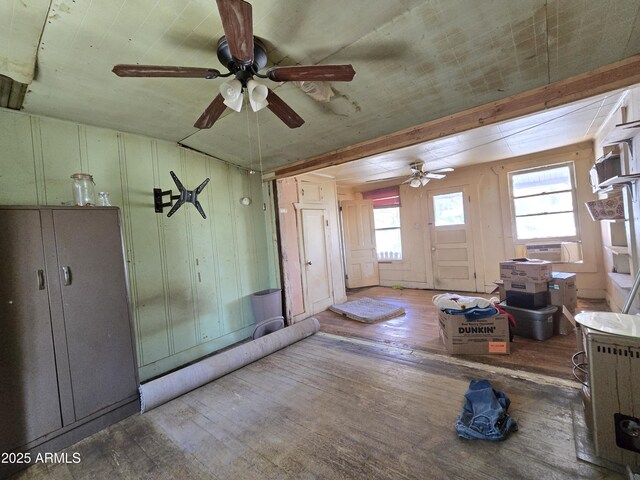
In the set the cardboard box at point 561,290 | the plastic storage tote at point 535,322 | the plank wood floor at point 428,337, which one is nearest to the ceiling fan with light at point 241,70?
the plank wood floor at point 428,337

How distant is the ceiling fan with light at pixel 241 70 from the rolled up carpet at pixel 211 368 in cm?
235

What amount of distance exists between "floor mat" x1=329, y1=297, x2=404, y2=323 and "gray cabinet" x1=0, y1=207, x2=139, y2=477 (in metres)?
3.00

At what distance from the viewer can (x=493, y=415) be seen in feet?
6.12

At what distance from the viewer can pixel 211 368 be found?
278cm

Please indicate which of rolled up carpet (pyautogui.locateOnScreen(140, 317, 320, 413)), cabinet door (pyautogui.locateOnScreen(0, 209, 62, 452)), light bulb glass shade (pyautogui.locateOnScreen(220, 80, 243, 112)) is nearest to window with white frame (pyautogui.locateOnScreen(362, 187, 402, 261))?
rolled up carpet (pyautogui.locateOnScreen(140, 317, 320, 413))

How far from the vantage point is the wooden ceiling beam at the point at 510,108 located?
6.51ft

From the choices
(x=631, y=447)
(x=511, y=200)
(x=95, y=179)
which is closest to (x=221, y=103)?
(x=95, y=179)

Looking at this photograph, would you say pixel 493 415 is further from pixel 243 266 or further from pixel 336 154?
pixel 243 266

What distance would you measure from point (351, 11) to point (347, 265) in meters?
5.55

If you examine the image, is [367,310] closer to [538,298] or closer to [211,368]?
[538,298]

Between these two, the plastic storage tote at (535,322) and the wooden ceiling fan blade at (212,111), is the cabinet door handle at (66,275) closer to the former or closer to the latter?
Result: the wooden ceiling fan blade at (212,111)

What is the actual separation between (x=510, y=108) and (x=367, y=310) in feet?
11.1

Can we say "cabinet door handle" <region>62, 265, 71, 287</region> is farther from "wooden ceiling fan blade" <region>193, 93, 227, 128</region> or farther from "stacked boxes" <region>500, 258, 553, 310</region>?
"stacked boxes" <region>500, 258, 553, 310</region>

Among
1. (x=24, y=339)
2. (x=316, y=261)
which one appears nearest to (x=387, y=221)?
(x=316, y=261)
